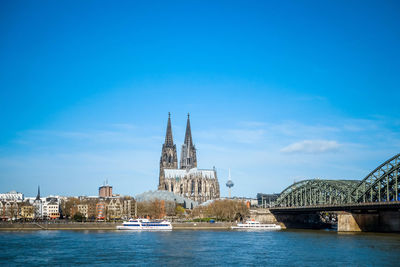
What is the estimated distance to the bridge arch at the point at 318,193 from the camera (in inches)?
4158

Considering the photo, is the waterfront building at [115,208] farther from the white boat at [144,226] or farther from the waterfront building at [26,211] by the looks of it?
the white boat at [144,226]

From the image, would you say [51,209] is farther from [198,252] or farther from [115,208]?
[198,252]

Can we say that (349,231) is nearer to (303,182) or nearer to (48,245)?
(303,182)

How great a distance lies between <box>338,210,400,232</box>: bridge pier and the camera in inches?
3671

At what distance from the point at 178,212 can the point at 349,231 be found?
7706cm

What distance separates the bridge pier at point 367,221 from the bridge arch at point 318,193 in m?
7.27

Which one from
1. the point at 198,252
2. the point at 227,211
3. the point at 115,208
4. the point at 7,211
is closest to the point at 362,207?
the point at 198,252

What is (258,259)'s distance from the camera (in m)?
53.3

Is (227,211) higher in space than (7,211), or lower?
lower

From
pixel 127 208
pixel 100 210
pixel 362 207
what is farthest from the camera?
pixel 127 208

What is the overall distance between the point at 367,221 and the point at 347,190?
33.7 ft

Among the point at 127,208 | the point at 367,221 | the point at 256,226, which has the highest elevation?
the point at 127,208

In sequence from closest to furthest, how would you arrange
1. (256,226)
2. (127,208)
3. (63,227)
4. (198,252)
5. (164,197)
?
(198,252)
(63,227)
(256,226)
(127,208)
(164,197)

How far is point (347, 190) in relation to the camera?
104312 mm
